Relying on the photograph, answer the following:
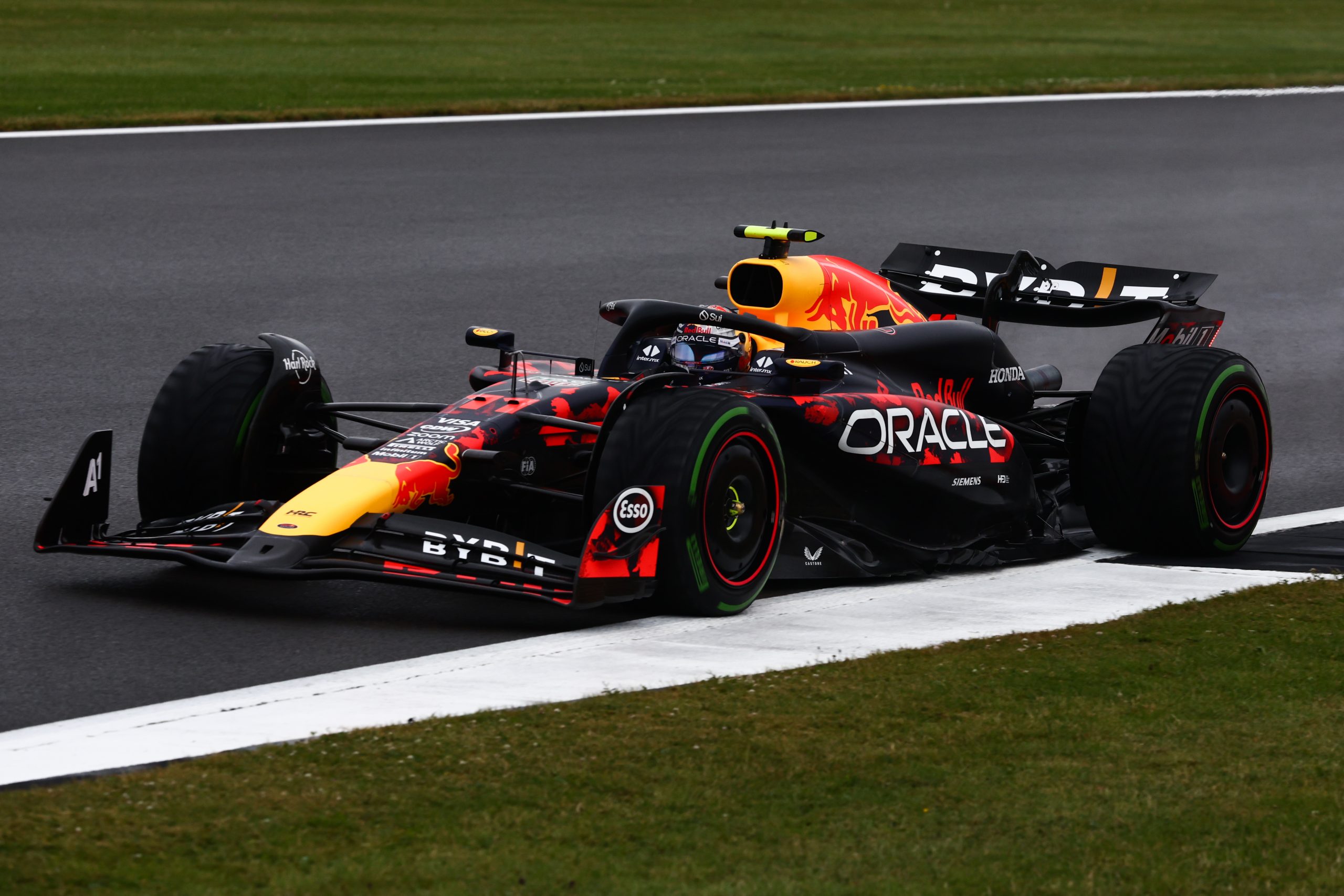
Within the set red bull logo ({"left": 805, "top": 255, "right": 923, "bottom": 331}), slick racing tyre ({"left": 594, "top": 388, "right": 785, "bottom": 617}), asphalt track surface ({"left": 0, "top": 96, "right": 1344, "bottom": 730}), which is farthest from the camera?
red bull logo ({"left": 805, "top": 255, "right": 923, "bottom": 331})

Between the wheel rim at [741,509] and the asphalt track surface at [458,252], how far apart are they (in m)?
0.38

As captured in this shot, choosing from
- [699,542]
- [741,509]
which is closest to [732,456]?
[741,509]

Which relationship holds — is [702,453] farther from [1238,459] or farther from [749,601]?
[1238,459]

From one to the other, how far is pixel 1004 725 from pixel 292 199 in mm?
12741

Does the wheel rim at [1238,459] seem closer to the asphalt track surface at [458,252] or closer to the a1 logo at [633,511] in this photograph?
the asphalt track surface at [458,252]

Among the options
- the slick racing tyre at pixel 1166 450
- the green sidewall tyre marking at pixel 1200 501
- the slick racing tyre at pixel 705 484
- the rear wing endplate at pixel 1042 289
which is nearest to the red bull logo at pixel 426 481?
the slick racing tyre at pixel 705 484

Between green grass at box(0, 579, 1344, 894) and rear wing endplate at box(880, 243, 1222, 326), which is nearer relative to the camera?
green grass at box(0, 579, 1344, 894)

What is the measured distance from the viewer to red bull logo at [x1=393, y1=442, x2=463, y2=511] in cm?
728

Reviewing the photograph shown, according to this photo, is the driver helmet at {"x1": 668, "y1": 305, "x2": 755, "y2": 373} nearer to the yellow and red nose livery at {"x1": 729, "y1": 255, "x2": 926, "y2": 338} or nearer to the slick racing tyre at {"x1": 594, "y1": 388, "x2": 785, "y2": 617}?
the yellow and red nose livery at {"x1": 729, "y1": 255, "x2": 926, "y2": 338}

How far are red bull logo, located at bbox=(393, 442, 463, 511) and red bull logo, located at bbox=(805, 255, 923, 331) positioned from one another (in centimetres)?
198

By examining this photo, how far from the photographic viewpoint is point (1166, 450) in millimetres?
8609

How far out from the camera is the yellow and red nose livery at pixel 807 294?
8703 mm

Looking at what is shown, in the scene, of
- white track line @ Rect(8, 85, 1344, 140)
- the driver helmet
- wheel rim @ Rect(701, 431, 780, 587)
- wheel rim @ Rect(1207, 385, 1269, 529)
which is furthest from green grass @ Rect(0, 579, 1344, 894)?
white track line @ Rect(8, 85, 1344, 140)

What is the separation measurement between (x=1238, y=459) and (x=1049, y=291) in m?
1.42
